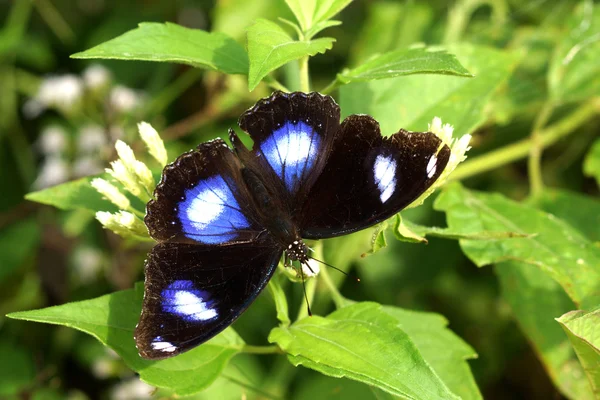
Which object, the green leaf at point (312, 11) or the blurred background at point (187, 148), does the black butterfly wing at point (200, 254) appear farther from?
the blurred background at point (187, 148)

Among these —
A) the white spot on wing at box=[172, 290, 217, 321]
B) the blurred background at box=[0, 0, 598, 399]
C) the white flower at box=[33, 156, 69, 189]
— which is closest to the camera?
the white spot on wing at box=[172, 290, 217, 321]

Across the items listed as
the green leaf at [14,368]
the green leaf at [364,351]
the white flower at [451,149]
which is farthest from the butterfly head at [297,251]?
the green leaf at [14,368]

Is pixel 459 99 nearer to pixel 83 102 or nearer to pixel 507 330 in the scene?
pixel 507 330

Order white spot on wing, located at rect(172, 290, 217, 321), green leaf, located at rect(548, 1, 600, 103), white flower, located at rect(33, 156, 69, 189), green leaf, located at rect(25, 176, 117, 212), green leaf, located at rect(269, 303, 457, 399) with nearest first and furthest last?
green leaf, located at rect(269, 303, 457, 399)
white spot on wing, located at rect(172, 290, 217, 321)
green leaf, located at rect(25, 176, 117, 212)
green leaf, located at rect(548, 1, 600, 103)
white flower, located at rect(33, 156, 69, 189)

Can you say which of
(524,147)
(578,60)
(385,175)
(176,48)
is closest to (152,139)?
(176,48)

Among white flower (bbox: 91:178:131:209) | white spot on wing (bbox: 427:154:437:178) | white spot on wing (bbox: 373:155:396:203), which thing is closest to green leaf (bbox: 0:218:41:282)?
white flower (bbox: 91:178:131:209)

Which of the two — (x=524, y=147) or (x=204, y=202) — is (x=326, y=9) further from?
(x=524, y=147)

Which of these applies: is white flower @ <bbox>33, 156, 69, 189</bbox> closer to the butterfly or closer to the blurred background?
the blurred background

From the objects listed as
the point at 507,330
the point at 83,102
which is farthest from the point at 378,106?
the point at 83,102
